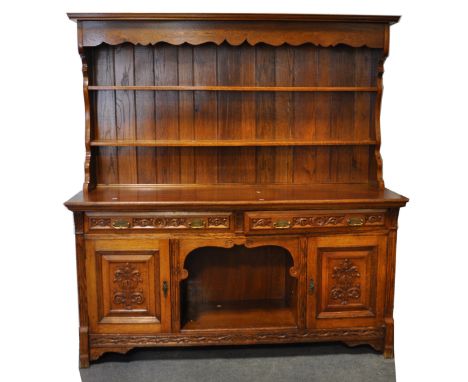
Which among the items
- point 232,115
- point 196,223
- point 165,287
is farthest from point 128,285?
point 232,115

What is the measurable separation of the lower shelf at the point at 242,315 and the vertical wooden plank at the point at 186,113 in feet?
3.13

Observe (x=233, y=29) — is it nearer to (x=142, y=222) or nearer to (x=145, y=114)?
(x=145, y=114)

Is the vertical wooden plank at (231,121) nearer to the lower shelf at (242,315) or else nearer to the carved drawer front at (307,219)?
the carved drawer front at (307,219)

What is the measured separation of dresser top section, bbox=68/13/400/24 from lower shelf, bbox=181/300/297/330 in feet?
6.65

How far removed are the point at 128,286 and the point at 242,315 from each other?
84 centimetres

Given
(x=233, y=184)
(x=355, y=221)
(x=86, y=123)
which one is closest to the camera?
(x=355, y=221)

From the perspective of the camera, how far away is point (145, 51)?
351 cm

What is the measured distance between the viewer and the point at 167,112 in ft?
11.7

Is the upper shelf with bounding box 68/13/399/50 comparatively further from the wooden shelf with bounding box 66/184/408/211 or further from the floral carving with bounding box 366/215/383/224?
the floral carving with bounding box 366/215/383/224

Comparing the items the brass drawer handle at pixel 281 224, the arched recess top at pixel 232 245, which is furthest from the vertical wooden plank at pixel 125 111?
the brass drawer handle at pixel 281 224

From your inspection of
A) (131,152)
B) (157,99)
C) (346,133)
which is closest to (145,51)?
(157,99)

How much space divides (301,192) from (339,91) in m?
0.83

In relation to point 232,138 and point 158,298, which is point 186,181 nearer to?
point 232,138

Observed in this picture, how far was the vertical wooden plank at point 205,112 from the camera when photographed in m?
3.55
